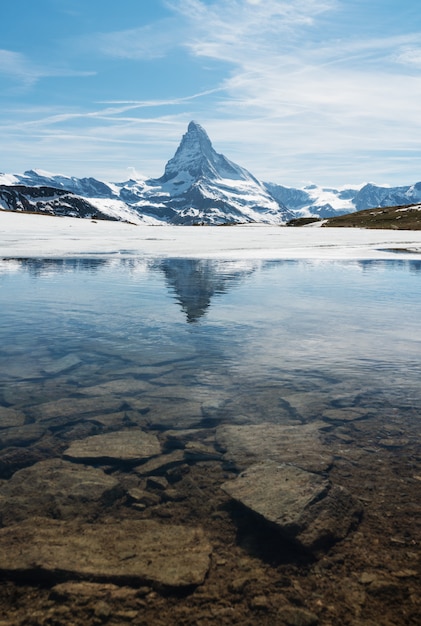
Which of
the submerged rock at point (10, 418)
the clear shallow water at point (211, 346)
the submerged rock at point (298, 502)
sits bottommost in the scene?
the submerged rock at point (298, 502)

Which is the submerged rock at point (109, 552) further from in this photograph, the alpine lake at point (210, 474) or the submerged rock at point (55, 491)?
the submerged rock at point (55, 491)

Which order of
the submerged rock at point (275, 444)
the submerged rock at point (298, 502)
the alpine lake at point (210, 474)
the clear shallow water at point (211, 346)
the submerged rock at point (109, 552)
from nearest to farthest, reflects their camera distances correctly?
the alpine lake at point (210, 474) < the submerged rock at point (109, 552) < the submerged rock at point (298, 502) < the submerged rock at point (275, 444) < the clear shallow water at point (211, 346)

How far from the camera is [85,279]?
2814cm

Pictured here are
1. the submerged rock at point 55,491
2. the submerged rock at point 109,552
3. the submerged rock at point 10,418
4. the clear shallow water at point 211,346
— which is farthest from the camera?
the clear shallow water at point 211,346

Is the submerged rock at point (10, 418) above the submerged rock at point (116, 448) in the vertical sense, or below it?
above

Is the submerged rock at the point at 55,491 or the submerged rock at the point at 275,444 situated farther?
the submerged rock at the point at 275,444

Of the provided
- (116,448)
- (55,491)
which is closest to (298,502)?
(116,448)

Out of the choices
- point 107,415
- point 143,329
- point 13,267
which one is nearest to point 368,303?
point 143,329

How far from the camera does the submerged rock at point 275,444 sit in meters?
7.55

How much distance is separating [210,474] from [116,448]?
5.34ft

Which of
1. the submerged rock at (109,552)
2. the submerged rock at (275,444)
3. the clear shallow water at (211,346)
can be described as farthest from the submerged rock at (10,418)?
the submerged rock at (275,444)

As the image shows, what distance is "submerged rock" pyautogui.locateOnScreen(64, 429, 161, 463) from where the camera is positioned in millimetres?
7625

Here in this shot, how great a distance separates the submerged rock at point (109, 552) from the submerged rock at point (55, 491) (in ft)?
0.91

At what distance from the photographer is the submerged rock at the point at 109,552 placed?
204 inches
